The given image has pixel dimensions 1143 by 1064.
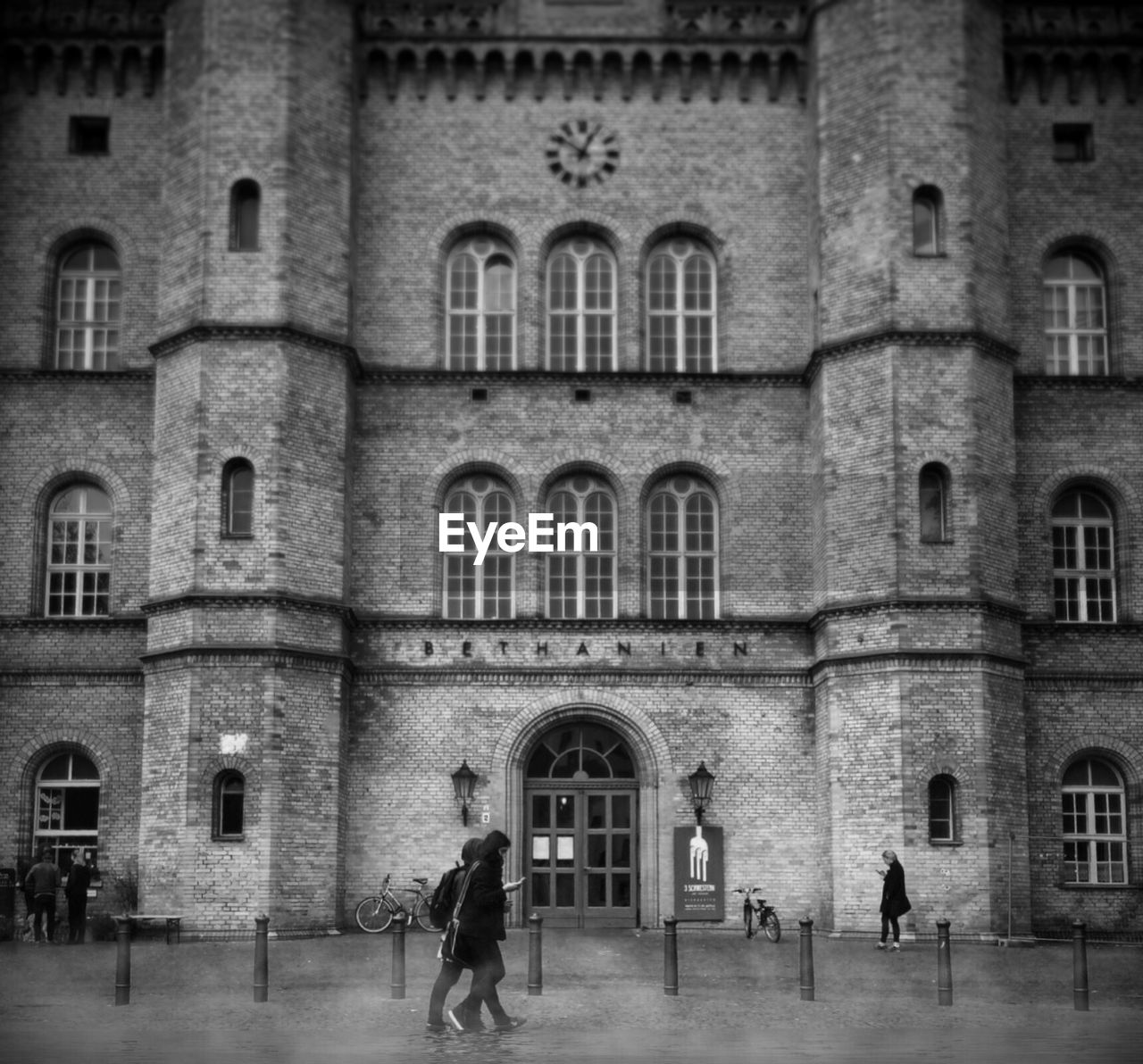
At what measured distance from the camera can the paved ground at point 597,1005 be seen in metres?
18.0

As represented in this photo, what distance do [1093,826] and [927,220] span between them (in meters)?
10.8

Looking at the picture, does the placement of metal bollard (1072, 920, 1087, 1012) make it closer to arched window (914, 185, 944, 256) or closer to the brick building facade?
the brick building facade

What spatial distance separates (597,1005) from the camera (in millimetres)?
21828

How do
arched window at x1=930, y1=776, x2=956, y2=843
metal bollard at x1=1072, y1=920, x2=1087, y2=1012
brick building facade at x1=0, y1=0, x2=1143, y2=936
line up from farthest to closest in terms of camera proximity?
brick building facade at x1=0, y1=0, x2=1143, y2=936, arched window at x1=930, y1=776, x2=956, y2=843, metal bollard at x1=1072, y1=920, x2=1087, y2=1012

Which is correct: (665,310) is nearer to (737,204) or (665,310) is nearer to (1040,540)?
(737,204)

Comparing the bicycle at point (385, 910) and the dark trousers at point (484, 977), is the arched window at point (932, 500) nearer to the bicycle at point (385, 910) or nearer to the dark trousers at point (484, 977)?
the bicycle at point (385, 910)

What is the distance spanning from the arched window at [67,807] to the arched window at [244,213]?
9.32m

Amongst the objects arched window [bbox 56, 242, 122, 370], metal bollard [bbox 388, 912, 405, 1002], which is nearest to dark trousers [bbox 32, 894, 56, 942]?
arched window [bbox 56, 242, 122, 370]

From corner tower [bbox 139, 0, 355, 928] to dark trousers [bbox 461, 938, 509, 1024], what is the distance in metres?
12.6

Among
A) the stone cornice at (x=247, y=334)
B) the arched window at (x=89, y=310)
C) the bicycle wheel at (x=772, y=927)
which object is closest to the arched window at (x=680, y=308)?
the stone cornice at (x=247, y=334)

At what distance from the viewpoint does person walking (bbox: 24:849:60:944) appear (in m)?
30.8

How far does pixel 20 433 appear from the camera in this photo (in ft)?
114

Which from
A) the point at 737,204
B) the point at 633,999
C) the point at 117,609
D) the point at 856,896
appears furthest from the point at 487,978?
the point at 737,204

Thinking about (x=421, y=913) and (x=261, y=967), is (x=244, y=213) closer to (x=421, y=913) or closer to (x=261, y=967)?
(x=421, y=913)
